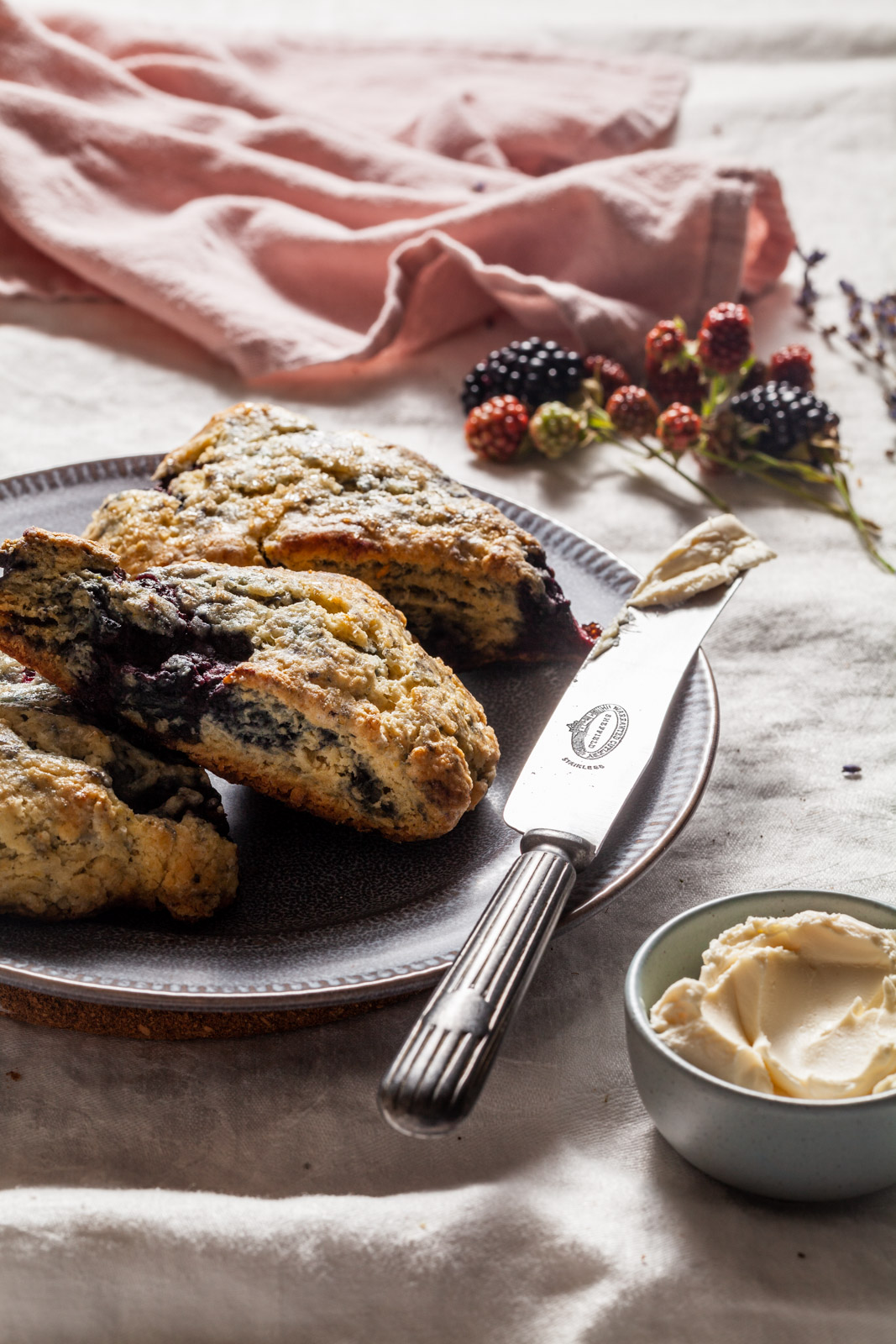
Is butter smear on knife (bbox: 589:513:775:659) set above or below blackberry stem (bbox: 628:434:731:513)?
above

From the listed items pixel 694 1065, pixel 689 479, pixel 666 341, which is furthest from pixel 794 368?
pixel 694 1065

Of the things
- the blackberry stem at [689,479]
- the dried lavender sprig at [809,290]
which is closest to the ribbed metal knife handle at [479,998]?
the blackberry stem at [689,479]

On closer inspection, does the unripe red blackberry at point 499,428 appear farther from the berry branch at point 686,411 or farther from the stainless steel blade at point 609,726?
the stainless steel blade at point 609,726

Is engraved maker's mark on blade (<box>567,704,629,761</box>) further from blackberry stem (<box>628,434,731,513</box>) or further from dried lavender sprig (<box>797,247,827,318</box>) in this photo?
dried lavender sprig (<box>797,247,827,318</box>)

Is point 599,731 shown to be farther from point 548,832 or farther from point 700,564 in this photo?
point 700,564

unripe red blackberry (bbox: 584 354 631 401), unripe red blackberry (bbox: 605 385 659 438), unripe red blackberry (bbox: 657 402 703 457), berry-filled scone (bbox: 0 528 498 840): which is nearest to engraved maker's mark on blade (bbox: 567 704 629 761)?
berry-filled scone (bbox: 0 528 498 840)
